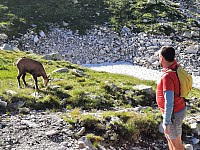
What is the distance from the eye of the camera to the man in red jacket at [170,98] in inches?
310

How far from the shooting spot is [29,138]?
10.1 meters

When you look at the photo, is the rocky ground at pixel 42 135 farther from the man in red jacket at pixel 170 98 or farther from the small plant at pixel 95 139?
the man in red jacket at pixel 170 98

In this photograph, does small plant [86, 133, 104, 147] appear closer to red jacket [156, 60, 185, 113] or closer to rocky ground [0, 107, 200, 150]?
rocky ground [0, 107, 200, 150]

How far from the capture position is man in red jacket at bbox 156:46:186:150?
7.88m

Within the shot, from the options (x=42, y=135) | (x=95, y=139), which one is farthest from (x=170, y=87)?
(x=42, y=135)

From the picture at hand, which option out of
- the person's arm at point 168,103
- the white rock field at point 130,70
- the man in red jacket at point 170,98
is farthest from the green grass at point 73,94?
the white rock field at point 130,70

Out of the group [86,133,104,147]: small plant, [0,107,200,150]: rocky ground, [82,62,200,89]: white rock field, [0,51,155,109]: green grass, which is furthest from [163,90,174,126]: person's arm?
[82,62,200,89]: white rock field

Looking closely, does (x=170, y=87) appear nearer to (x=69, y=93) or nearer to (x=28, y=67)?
(x=69, y=93)

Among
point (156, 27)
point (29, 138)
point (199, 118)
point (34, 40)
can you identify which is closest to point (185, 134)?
point (199, 118)

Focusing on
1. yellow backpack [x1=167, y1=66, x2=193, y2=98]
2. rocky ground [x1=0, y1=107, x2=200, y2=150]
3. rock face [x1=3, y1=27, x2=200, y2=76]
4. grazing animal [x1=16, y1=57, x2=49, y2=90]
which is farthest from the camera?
rock face [x1=3, y1=27, x2=200, y2=76]

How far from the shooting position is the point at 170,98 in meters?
7.84

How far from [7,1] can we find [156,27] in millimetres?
17501

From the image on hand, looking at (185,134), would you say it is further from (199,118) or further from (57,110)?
(57,110)

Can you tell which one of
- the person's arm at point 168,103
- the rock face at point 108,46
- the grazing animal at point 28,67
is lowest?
the rock face at point 108,46
